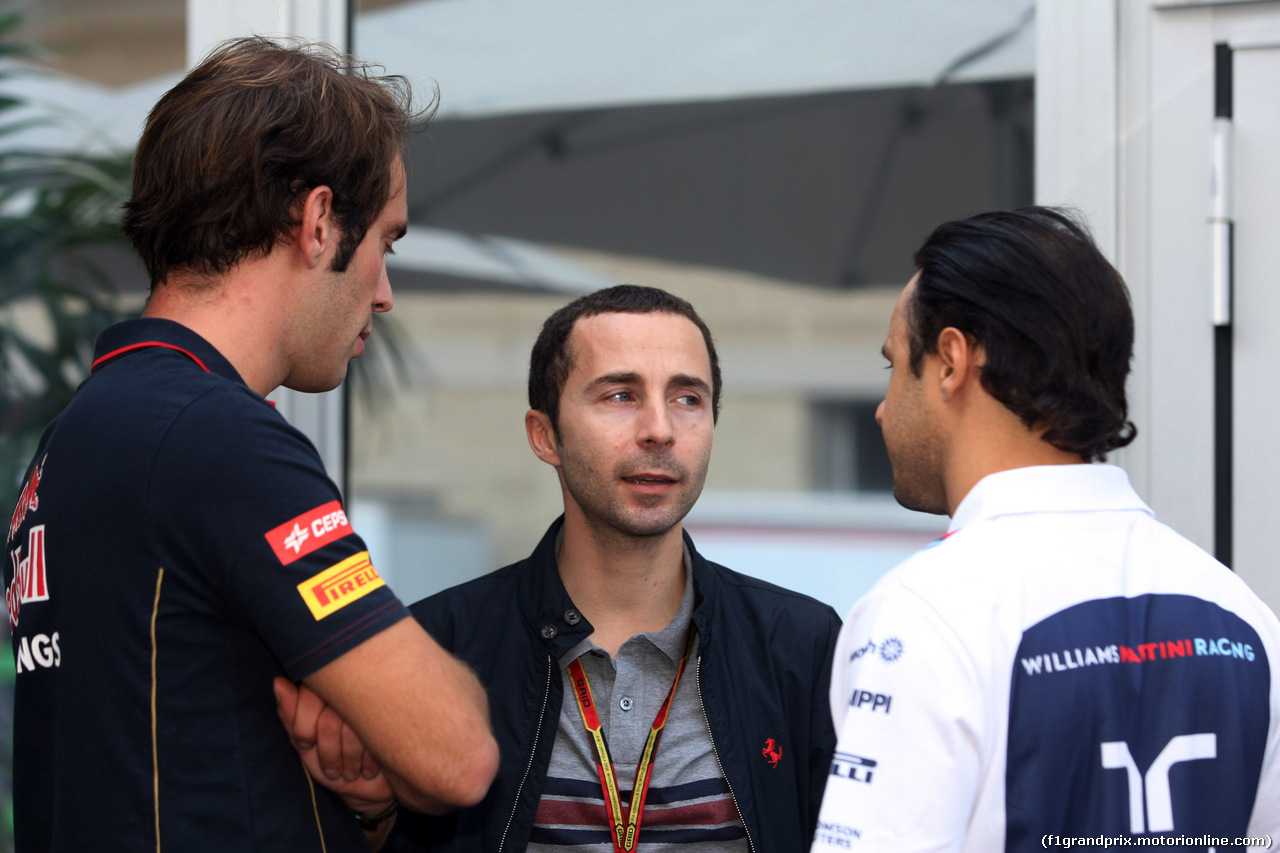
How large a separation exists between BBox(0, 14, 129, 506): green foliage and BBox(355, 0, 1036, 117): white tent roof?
83 cm

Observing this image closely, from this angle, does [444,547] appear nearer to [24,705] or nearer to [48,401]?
[48,401]

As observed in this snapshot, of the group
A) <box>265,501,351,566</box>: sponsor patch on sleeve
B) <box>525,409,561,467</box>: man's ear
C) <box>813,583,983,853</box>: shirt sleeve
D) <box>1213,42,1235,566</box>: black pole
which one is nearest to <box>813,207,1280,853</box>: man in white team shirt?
<box>813,583,983,853</box>: shirt sleeve

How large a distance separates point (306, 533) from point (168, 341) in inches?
11.7

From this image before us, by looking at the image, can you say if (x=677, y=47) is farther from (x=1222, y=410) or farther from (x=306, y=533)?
(x=306, y=533)

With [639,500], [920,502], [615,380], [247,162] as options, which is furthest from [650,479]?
[247,162]

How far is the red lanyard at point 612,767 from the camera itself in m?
1.61

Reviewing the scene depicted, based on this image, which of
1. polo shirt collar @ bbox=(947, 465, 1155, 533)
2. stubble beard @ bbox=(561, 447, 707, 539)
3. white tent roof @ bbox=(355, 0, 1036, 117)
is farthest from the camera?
white tent roof @ bbox=(355, 0, 1036, 117)

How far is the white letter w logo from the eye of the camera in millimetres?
1015

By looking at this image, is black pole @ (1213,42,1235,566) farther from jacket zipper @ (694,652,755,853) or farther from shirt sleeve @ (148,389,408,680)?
shirt sleeve @ (148,389,408,680)

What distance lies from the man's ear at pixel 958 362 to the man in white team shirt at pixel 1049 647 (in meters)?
0.01

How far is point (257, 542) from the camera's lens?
3.47ft

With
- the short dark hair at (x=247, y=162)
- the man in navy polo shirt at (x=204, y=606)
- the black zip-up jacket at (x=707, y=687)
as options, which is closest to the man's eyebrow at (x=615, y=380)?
the black zip-up jacket at (x=707, y=687)

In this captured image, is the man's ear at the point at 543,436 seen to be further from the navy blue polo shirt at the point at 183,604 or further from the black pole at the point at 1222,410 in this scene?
the black pole at the point at 1222,410

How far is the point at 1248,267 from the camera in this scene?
1.83 metres
